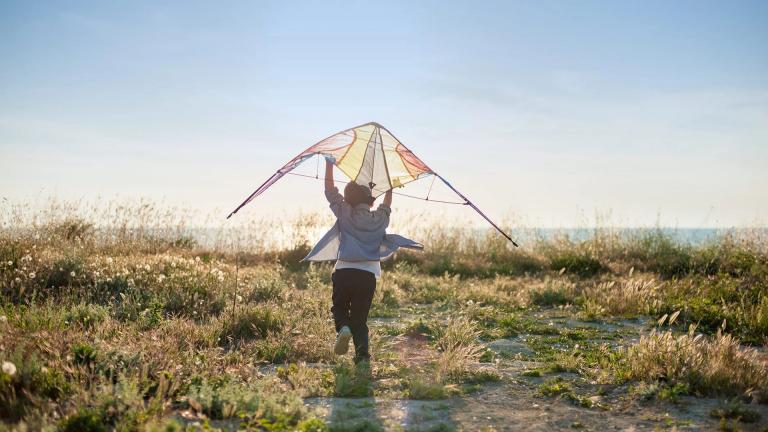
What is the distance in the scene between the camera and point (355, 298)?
7.02 meters

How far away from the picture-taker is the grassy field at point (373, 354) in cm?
475

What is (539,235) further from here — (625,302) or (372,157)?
(372,157)

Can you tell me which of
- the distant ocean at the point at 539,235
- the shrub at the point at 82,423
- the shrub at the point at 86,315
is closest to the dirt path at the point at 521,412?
the shrub at the point at 82,423

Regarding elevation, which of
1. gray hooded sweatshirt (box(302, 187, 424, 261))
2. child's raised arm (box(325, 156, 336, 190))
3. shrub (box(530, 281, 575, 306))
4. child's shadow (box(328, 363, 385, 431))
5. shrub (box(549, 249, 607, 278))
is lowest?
child's shadow (box(328, 363, 385, 431))

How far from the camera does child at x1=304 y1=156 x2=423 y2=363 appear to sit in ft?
22.9

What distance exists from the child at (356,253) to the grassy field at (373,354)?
1.44 ft

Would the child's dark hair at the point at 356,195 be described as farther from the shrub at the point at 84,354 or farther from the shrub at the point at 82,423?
the shrub at the point at 82,423

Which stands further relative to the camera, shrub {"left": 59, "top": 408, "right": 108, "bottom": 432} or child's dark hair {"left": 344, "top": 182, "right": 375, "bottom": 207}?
child's dark hair {"left": 344, "top": 182, "right": 375, "bottom": 207}

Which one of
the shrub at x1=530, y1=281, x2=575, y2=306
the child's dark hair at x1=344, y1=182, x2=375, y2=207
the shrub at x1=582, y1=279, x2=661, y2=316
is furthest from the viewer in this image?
the shrub at x1=530, y1=281, x2=575, y2=306

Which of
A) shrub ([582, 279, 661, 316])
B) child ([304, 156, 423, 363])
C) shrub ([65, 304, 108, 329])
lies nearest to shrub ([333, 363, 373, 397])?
child ([304, 156, 423, 363])

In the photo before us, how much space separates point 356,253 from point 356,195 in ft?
2.36

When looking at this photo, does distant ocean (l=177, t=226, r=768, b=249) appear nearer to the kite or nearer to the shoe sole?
the kite

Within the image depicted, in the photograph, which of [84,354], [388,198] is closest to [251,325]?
[388,198]

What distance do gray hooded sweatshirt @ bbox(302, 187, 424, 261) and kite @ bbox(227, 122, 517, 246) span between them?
74 centimetres
